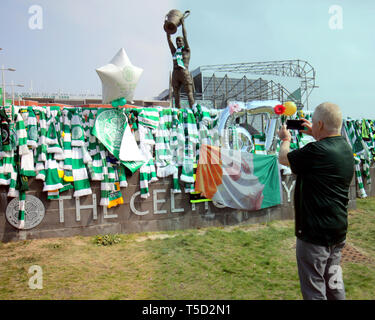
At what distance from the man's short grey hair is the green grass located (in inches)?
86.4

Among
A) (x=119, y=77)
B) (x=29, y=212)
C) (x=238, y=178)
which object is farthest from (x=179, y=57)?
(x=29, y=212)

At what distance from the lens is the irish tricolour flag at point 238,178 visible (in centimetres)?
599

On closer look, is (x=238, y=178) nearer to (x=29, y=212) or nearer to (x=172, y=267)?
(x=172, y=267)

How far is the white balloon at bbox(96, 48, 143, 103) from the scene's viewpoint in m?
5.47

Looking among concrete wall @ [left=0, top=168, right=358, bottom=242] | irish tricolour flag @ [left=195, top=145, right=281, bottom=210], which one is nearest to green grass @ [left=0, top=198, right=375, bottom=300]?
concrete wall @ [left=0, top=168, right=358, bottom=242]

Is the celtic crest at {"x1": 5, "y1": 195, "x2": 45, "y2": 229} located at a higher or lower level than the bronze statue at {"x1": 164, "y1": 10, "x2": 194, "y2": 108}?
lower

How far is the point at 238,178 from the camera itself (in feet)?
20.2

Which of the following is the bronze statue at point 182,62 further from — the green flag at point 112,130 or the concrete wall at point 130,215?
the concrete wall at point 130,215

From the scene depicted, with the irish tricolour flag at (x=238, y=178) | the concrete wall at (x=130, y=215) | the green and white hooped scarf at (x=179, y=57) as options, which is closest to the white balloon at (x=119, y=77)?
the green and white hooped scarf at (x=179, y=57)

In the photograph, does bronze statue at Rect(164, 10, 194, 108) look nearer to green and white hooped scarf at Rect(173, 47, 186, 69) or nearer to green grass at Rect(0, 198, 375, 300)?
green and white hooped scarf at Rect(173, 47, 186, 69)

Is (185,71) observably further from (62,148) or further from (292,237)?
(292,237)

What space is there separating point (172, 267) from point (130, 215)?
1.82 metres

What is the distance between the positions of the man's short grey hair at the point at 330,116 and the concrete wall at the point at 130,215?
3.96 metres
